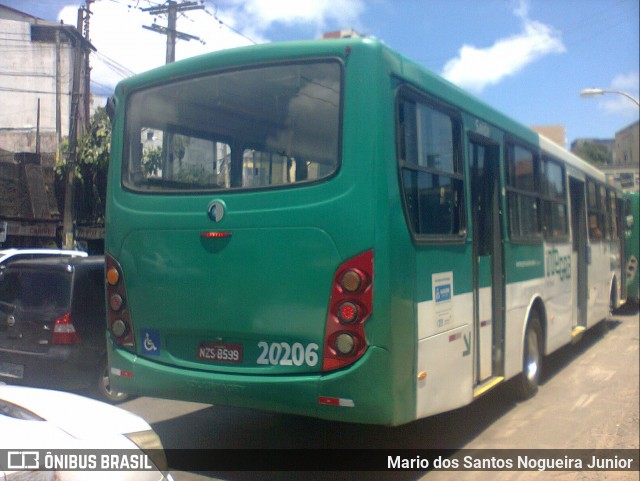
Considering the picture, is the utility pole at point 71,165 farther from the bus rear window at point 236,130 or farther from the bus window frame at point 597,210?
the bus window frame at point 597,210

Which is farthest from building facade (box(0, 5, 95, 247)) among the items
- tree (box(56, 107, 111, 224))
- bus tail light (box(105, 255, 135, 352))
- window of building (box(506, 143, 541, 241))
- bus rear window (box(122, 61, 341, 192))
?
window of building (box(506, 143, 541, 241))

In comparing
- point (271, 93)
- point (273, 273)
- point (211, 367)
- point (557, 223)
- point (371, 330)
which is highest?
point (271, 93)

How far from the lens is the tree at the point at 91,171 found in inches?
524

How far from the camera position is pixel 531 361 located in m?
8.03

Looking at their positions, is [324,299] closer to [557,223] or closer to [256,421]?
[256,421]

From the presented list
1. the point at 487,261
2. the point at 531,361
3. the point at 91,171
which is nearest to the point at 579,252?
the point at 531,361

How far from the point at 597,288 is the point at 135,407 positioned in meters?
8.19

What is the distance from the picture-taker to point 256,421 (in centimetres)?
691

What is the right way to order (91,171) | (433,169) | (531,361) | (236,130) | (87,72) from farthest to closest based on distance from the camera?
(91,171) < (87,72) < (531,361) < (433,169) < (236,130)

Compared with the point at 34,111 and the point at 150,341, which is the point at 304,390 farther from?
the point at 34,111

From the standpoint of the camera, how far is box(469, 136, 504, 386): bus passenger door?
20.4 ft

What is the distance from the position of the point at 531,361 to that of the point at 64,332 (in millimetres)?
5447

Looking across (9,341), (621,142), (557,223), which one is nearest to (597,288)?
(557,223)

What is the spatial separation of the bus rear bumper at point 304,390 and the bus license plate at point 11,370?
242cm
